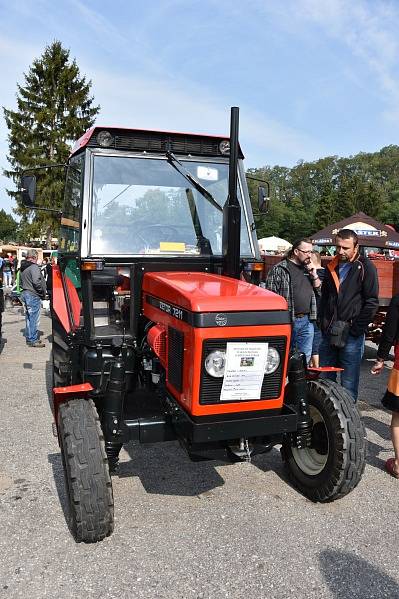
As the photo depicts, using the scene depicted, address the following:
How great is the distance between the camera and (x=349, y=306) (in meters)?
4.25

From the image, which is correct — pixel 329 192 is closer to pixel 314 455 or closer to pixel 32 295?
pixel 32 295

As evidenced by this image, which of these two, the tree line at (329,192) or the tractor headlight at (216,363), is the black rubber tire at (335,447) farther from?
the tree line at (329,192)

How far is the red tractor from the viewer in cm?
268

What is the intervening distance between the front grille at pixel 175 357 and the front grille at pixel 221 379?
195 mm

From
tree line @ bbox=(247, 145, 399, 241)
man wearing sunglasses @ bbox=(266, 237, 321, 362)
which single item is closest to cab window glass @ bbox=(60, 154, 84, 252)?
man wearing sunglasses @ bbox=(266, 237, 321, 362)

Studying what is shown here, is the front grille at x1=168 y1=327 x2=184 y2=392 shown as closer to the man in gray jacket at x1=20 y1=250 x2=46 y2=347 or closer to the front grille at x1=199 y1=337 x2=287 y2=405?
the front grille at x1=199 y1=337 x2=287 y2=405

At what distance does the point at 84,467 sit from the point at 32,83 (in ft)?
101

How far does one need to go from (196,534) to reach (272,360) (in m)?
1.09

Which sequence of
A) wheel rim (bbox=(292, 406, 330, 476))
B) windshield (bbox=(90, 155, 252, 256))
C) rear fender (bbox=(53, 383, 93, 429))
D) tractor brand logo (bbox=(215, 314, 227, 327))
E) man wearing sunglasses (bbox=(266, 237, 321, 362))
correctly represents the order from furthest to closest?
man wearing sunglasses (bbox=(266, 237, 321, 362)) → windshield (bbox=(90, 155, 252, 256)) → wheel rim (bbox=(292, 406, 330, 476)) → rear fender (bbox=(53, 383, 93, 429)) → tractor brand logo (bbox=(215, 314, 227, 327))

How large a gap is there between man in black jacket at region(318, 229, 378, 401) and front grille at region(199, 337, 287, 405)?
156 centimetres

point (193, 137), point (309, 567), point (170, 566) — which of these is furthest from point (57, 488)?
point (193, 137)

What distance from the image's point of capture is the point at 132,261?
3.49 metres

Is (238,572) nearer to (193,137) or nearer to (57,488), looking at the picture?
(57,488)

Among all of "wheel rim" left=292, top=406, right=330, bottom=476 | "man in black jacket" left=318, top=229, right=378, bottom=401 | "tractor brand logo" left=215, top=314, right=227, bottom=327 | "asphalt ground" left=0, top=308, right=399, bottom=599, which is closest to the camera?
"asphalt ground" left=0, top=308, right=399, bottom=599
